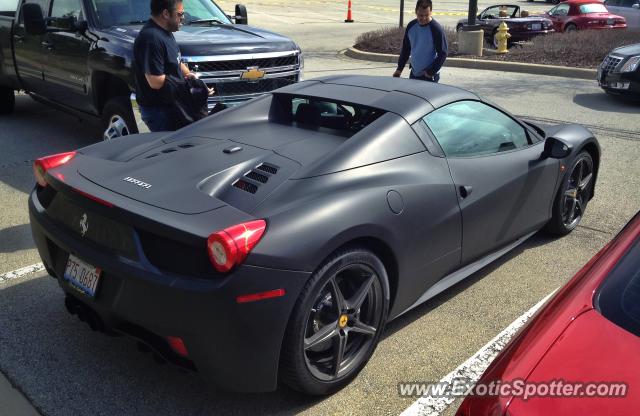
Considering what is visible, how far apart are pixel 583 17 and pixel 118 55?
54.1 feet

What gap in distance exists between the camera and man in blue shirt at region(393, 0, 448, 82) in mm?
7156

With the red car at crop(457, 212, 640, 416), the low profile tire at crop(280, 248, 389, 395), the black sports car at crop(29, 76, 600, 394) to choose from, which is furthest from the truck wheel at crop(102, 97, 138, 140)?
the red car at crop(457, 212, 640, 416)

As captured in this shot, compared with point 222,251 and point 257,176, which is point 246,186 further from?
point 222,251

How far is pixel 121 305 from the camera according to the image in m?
2.93

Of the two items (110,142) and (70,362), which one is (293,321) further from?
(110,142)

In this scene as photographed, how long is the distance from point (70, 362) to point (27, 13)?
4.96 metres

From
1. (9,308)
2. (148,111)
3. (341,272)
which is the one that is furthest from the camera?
(148,111)

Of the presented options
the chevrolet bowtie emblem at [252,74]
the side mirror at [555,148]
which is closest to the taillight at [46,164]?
the side mirror at [555,148]

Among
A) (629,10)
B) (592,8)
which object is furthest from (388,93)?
(629,10)

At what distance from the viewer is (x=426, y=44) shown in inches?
285

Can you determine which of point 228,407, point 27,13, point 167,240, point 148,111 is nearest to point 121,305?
point 167,240

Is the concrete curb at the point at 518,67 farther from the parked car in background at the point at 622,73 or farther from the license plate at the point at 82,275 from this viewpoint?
the license plate at the point at 82,275

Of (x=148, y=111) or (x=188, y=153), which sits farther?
(x=148, y=111)

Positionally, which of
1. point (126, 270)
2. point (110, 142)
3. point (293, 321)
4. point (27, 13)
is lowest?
point (293, 321)
